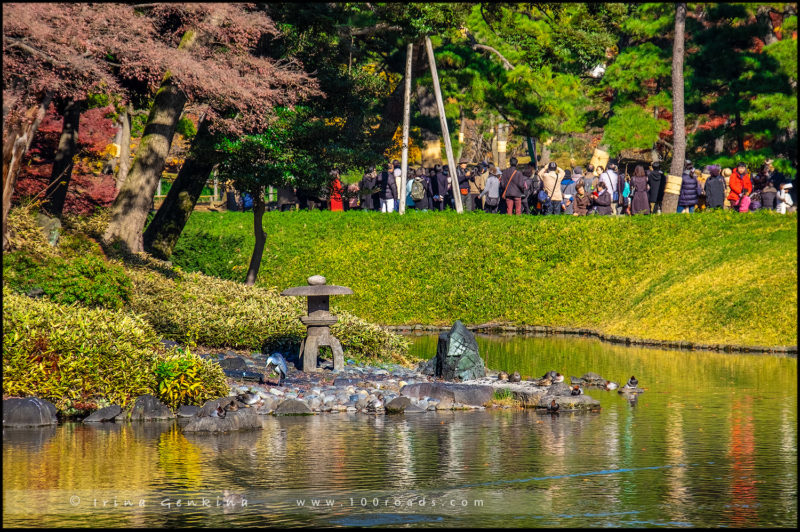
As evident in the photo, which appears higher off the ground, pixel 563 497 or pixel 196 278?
pixel 196 278

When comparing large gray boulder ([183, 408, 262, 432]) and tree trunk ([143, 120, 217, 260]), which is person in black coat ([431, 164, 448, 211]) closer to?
tree trunk ([143, 120, 217, 260])

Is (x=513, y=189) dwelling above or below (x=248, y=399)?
above

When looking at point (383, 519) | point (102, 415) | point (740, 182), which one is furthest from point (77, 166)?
point (383, 519)

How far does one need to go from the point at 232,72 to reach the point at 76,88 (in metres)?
2.86

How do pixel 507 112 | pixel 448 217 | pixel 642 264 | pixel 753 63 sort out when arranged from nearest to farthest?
pixel 642 264
pixel 448 217
pixel 753 63
pixel 507 112

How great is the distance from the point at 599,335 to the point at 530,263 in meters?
3.95

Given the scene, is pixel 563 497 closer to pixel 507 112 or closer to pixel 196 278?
pixel 196 278

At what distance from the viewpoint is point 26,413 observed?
42.8 ft

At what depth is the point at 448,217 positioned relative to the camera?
31.2 metres

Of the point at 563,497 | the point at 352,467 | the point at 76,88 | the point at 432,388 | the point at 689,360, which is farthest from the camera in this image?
the point at 689,360

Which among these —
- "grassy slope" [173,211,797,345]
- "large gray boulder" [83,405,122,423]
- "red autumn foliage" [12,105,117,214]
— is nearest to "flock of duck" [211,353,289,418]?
"large gray boulder" [83,405,122,423]

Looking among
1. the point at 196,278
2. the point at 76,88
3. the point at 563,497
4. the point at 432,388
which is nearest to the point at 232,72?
the point at 76,88

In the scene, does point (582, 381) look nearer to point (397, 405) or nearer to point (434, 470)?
point (397, 405)

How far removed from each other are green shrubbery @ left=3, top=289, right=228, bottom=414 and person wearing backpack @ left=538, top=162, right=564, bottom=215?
1910 centimetres
